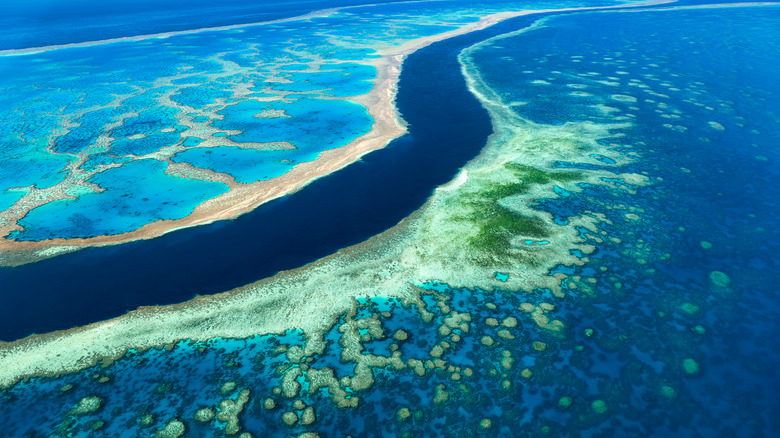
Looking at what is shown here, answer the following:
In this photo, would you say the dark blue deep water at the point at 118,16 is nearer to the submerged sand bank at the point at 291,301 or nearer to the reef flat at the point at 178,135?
the reef flat at the point at 178,135

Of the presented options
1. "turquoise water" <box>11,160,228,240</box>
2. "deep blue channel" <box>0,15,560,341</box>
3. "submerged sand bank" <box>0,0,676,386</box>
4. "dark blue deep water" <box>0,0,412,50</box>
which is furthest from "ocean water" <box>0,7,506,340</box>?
"dark blue deep water" <box>0,0,412,50</box>

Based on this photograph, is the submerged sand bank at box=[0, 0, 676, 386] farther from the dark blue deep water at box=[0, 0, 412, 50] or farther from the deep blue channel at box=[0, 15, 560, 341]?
the dark blue deep water at box=[0, 0, 412, 50]

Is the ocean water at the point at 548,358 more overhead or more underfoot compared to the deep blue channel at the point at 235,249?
more underfoot

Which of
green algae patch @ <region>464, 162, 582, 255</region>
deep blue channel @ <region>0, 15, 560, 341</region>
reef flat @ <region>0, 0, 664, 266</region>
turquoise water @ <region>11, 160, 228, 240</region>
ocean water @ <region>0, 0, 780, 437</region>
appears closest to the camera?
ocean water @ <region>0, 0, 780, 437</region>

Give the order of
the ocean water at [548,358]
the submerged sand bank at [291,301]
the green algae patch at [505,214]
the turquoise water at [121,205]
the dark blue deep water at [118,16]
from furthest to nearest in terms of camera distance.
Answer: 1. the dark blue deep water at [118,16]
2. the turquoise water at [121,205]
3. the green algae patch at [505,214]
4. the submerged sand bank at [291,301]
5. the ocean water at [548,358]

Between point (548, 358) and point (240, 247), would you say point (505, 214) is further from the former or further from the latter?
point (240, 247)

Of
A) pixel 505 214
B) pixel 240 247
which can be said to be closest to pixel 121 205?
pixel 240 247

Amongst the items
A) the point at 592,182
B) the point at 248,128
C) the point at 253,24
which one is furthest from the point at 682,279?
the point at 253,24

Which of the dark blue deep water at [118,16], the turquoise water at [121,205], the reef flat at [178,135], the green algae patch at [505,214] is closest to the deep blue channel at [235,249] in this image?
the reef flat at [178,135]

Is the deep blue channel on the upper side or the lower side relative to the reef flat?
lower

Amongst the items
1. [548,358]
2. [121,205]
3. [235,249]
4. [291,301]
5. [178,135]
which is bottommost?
[548,358]
